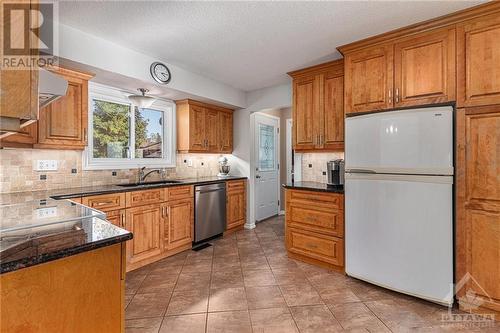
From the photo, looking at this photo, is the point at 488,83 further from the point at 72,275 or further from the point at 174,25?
the point at 72,275

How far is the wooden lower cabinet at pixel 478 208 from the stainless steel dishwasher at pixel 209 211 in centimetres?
289

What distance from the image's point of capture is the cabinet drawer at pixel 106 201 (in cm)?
246

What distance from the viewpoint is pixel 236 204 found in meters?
4.36

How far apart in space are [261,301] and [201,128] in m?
2.76

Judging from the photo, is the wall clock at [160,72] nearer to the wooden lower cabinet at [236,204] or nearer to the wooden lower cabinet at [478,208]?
the wooden lower cabinet at [236,204]

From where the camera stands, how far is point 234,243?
378cm

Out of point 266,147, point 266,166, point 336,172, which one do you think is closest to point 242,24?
point 336,172


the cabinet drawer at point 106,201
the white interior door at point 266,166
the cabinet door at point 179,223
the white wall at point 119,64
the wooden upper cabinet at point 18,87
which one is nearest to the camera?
the wooden upper cabinet at point 18,87

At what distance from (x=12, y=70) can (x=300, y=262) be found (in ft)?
10.0

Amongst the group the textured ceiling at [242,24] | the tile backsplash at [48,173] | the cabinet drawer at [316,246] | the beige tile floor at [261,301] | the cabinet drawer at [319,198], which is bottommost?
the beige tile floor at [261,301]

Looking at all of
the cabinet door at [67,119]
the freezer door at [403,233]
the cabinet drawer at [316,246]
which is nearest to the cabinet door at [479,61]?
the freezer door at [403,233]

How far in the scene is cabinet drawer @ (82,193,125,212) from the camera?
246 centimetres

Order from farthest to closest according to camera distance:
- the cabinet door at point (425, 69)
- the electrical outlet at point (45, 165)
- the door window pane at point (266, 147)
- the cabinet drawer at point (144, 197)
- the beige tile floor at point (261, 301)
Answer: the door window pane at point (266, 147) < the cabinet drawer at point (144, 197) < the electrical outlet at point (45, 165) < the cabinet door at point (425, 69) < the beige tile floor at point (261, 301)

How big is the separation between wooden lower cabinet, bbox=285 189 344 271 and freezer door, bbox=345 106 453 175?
548mm
